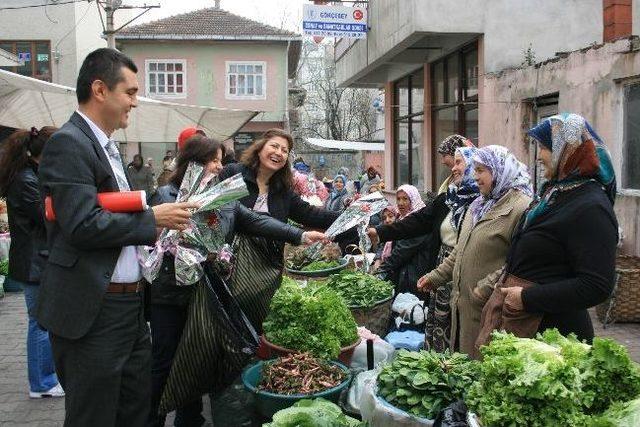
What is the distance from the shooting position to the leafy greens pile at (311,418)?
2925mm

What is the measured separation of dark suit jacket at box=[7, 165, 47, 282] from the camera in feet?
15.0

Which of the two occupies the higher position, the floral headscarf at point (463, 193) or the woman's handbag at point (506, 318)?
the floral headscarf at point (463, 193)

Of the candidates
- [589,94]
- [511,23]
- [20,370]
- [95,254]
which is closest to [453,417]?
[95,254]

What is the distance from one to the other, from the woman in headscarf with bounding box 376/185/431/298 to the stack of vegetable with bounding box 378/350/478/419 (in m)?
2.52

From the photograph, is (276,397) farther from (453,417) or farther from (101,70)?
(101,70)

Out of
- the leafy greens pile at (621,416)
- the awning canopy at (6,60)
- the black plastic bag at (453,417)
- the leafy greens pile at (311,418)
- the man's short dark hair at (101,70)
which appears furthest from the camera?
the awning canopy at (6,60)

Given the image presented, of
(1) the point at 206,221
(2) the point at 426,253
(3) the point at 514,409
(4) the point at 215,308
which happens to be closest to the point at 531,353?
(3) the point at 514,409

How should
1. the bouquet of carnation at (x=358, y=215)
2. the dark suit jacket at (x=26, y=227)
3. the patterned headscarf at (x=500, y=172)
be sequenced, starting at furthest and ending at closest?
the dark suit jacket at (x=26, y=227)
the bouquet of carnation at (x=358, y=215)
the patterned headscarf at (x=500, y=172)

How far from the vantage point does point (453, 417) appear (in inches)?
96.9

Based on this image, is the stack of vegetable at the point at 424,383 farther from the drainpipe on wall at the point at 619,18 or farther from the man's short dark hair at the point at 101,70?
the drainpipe on wall at the point at 619,18

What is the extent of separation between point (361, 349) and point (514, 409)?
213cm

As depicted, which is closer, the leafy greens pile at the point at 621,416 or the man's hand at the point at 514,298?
the leafy greens pile at the point at 621,416

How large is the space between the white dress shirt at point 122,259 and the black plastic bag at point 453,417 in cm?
143

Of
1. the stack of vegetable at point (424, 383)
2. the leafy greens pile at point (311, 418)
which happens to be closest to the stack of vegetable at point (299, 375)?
the leafy greens pile at point (311, 418)
